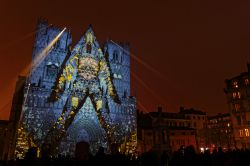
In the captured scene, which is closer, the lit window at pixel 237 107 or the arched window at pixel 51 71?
the arched window at pixel 51 71

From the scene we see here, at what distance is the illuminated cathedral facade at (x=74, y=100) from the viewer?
31844 mm

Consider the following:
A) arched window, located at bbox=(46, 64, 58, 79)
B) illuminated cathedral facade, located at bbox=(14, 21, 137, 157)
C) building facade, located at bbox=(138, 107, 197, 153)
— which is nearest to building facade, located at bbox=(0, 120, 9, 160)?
illuminated cathedral facade, located at bbox=(14, 21, 137, 157)

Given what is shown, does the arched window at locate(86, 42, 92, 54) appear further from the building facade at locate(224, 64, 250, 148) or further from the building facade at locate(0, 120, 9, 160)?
the building facade at locate(224, 64, 250, 148)

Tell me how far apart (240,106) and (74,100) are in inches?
1153

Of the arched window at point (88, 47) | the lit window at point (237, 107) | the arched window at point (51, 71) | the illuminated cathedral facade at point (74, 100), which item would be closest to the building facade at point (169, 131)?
the illuminated cathedral facade at point (74, 100)

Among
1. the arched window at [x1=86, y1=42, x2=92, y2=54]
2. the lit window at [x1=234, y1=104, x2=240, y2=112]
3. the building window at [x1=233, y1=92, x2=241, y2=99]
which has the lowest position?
the lit window at [x1=234, y1=104, x2=240, y2=112]

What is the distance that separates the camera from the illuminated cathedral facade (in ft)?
104

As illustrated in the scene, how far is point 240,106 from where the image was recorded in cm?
4331

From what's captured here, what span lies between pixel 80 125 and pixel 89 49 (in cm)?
1277

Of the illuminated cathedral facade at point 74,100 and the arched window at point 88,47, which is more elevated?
the arched window at point 88,47

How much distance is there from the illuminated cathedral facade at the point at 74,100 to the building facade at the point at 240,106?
18.7 m

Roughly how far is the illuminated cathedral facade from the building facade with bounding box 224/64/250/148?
61.4ft

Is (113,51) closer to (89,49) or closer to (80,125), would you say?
(89,49)

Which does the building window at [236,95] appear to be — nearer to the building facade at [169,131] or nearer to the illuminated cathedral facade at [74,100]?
the building facade at [169,131]
